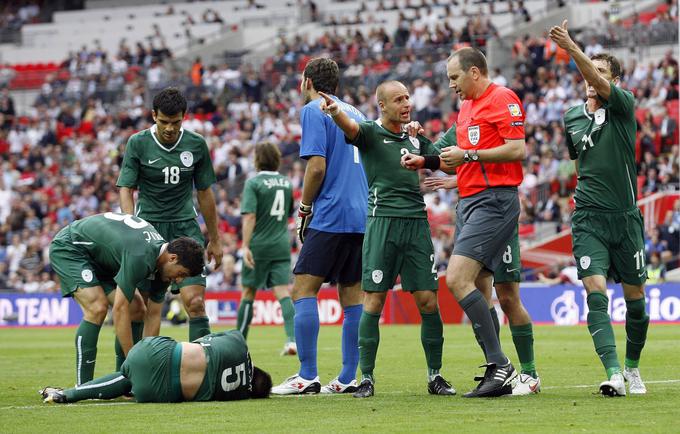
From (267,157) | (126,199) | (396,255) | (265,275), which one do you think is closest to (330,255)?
(396,255)

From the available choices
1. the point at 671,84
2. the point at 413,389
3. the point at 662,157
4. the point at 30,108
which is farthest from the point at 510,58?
the point at 413,389

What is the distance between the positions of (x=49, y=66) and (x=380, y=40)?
15.9m

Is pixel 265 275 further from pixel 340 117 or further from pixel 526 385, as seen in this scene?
pixel 340 117

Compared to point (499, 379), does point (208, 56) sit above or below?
above

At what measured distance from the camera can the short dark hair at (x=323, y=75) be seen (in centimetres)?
1043

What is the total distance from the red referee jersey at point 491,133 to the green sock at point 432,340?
3.48 ft

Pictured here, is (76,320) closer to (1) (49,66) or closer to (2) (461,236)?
(2) (461,236)

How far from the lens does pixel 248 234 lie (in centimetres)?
1625

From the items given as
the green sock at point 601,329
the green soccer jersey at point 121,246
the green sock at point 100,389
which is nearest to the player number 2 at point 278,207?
the green soccer jersey at point 121,246

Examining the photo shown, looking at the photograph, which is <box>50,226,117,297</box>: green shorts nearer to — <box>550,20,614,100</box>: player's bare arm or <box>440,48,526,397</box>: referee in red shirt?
<box>440,48,526,397</box>: referee in red shirt

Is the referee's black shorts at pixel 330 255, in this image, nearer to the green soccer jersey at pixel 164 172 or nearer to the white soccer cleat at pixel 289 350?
the green soccer jersey at pixel 164 172

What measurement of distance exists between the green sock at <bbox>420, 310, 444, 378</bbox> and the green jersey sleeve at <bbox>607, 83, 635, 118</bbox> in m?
2.16

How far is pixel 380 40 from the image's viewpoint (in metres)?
41.2

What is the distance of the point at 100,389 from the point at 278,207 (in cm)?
706
